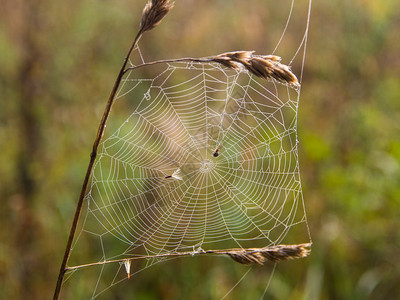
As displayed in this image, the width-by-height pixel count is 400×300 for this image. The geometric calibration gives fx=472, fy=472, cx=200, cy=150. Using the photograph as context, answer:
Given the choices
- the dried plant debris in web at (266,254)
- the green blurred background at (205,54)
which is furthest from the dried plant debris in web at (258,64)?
the green blurred background at (205,54)

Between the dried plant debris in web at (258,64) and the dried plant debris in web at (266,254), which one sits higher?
the dried plant debris in web at (258,64)

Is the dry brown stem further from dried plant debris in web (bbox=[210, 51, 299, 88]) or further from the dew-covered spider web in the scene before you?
the dew-covered spider web

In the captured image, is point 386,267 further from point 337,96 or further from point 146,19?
point 146,19

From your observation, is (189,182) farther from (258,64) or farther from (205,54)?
(258,64)

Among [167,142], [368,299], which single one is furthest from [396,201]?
[167,142]

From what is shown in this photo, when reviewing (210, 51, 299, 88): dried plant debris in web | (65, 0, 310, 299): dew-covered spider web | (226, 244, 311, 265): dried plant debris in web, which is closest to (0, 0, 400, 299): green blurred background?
(65, 0, 310, 299): dew-covered spider web

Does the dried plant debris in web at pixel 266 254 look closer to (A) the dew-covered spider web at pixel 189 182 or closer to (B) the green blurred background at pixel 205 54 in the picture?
(A) the dew-covered spider web at pixel 189 182
